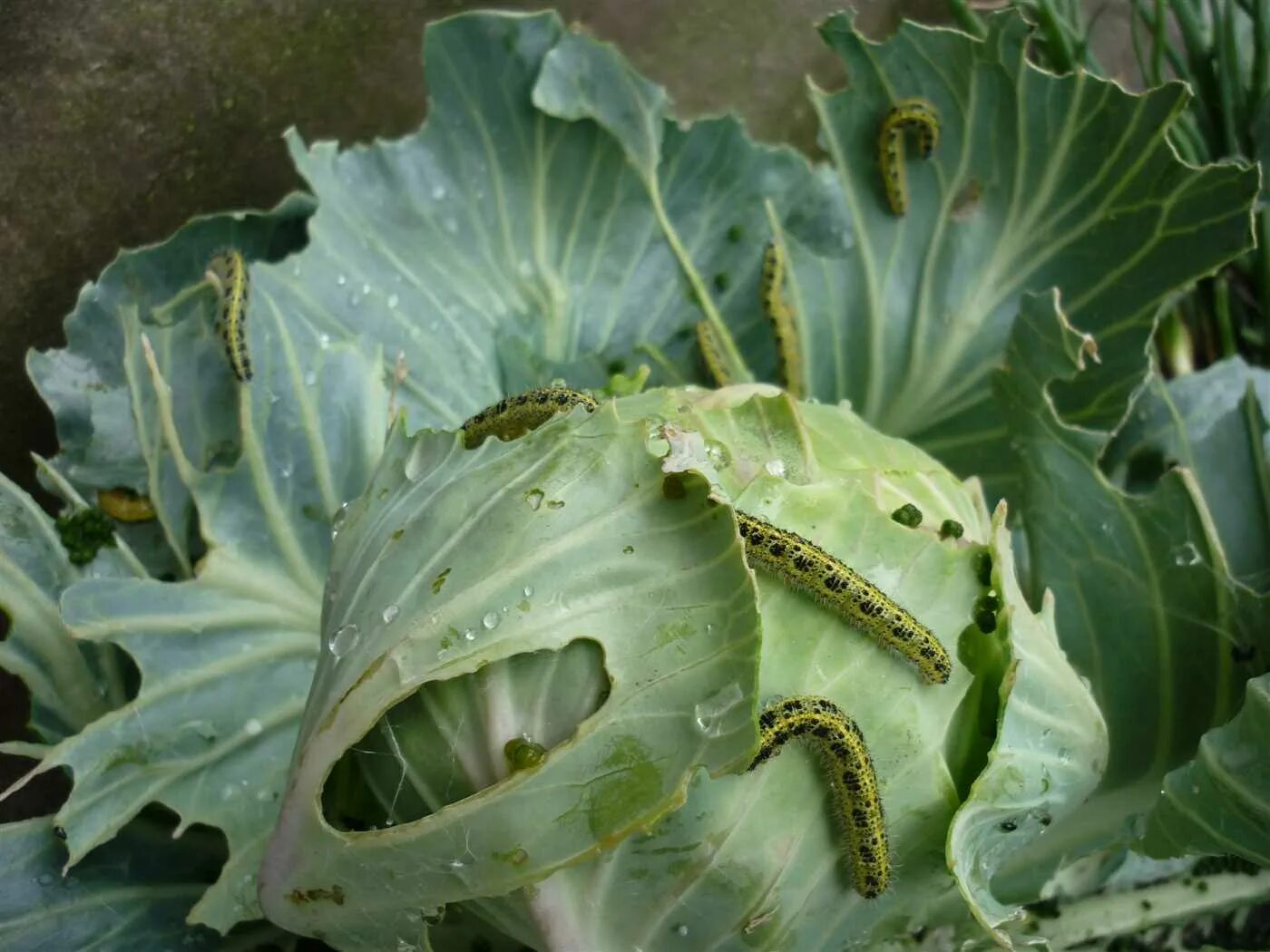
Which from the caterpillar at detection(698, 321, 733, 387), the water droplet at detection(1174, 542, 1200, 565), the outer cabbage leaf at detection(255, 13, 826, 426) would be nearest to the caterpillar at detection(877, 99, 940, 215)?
the outer cabbage leaf at detection(255, 13, 826, 426)

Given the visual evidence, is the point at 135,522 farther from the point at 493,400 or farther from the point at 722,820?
the point at 722,820

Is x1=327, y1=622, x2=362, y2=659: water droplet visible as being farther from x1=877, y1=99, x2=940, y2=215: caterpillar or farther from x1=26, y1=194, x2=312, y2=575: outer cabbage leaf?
x1=877, y1=99, x2=940, y2=215: caterpillar

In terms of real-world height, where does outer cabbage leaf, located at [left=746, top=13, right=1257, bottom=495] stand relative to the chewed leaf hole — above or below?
above

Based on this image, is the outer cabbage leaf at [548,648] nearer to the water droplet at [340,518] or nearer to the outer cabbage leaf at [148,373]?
the water droplet at [340,518]

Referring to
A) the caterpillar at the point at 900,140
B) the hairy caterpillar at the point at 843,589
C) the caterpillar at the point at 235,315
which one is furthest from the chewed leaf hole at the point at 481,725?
the caterpillar at the point at 900,140

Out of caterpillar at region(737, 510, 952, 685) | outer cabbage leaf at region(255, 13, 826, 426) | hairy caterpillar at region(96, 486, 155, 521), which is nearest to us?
caterpillar at region(737, 510, 952, 685)

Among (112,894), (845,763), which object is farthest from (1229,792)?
(112,894)

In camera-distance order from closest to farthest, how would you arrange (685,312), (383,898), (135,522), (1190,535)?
(383,898), (1190,535), (135,522), (685,312)

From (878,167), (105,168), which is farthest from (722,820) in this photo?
(105,168)
